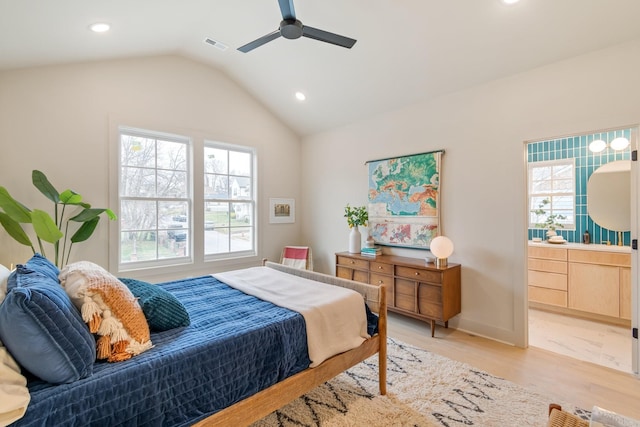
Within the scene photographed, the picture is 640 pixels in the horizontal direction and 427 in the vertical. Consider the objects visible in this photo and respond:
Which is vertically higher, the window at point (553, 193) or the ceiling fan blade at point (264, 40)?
the ceiling fan blade at point (264, 40)

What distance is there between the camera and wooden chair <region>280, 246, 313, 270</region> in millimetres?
4641

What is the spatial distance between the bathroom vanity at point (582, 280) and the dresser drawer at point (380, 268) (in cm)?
180

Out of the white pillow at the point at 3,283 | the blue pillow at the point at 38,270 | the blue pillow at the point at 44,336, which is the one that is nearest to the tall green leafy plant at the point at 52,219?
the blue pillow at the point at 38,270

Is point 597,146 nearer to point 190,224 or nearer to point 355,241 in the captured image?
point 355,241

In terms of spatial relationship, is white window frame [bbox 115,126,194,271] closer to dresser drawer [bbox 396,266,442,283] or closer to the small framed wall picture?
the small framed wall picture

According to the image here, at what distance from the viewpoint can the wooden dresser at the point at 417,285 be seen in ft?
10.5

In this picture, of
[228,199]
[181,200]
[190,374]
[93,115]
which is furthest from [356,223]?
[93,115]

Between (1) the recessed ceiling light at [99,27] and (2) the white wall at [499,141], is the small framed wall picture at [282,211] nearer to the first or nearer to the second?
(2) the white wall at [499,141]

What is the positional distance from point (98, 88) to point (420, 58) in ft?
11.2

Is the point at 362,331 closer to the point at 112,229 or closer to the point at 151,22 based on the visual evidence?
Answer: the point at 112,229

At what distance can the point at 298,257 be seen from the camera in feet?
15.4

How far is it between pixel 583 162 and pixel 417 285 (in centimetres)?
292

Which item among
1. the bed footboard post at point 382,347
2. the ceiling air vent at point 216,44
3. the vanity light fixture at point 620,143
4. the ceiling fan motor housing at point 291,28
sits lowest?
the bed footboard post at point 382,347

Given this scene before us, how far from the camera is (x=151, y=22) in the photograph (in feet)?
9.58
